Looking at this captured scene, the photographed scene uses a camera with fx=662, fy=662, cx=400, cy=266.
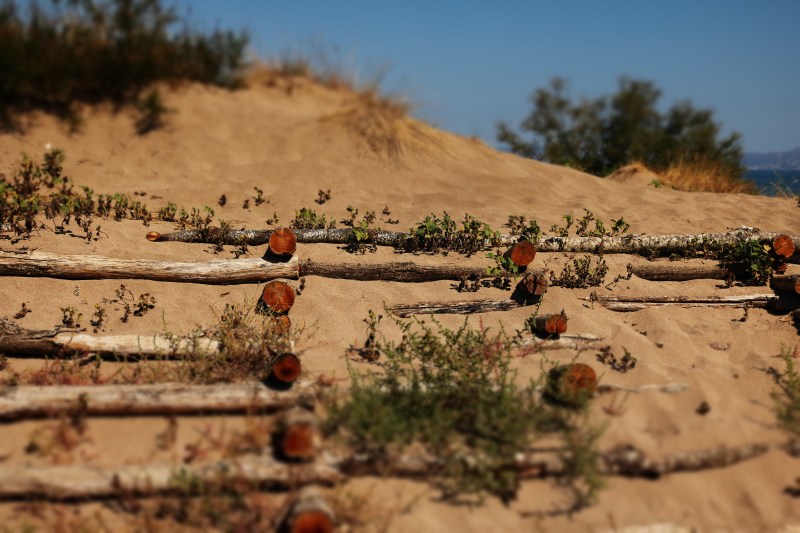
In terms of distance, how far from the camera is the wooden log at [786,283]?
7044mm

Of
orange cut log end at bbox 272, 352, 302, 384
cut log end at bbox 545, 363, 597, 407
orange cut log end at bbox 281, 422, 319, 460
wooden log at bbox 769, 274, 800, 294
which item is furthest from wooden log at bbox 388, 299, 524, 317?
wooden log at bbox 769, 274, 800, 294

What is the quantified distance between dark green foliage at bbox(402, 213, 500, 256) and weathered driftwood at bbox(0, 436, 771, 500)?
12.1ft

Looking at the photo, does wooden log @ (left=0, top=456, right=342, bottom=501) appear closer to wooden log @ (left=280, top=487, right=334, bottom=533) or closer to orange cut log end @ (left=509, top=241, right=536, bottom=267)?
wooden log @ (left=280, top=487, right=334, bottom=533)

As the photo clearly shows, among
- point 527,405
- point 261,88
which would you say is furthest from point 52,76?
point 527,405

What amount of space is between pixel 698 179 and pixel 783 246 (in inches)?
224

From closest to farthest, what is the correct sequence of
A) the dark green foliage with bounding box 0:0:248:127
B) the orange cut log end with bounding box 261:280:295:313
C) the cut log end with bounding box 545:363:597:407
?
1. the cut log end with bounding box 545:363:597:407
2. the orange cut log end with bounding box 261:280:295:313
3. the dark green foliage with bounding box 0:0:248:127

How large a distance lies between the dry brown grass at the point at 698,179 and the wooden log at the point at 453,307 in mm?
6820

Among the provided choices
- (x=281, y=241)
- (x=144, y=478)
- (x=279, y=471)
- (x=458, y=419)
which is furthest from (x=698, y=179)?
(x=144, y=478)

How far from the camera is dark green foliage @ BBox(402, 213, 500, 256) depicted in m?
7.83

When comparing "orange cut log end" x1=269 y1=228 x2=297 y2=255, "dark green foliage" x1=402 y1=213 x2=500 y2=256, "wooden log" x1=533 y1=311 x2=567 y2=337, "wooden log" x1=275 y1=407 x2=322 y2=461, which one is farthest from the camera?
"dark green foliage" x1=402 y1=213 x2=500 y2=256

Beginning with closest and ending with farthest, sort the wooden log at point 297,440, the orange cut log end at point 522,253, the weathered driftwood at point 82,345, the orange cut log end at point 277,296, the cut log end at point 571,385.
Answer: the wooden log at point 297,440, the cut log end at point 571,385, the weathered driftwood at point 82,345, the orange cut log end at point 277,296, the orange cut log end at point 522,253

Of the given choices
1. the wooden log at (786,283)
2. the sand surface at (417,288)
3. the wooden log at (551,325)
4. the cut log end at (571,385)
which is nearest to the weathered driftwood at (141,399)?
the sand surface at (417,288)

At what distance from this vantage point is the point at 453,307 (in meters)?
6.79

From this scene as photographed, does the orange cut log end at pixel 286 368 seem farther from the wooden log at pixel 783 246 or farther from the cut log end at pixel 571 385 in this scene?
the wooden log at pixel 783 246
